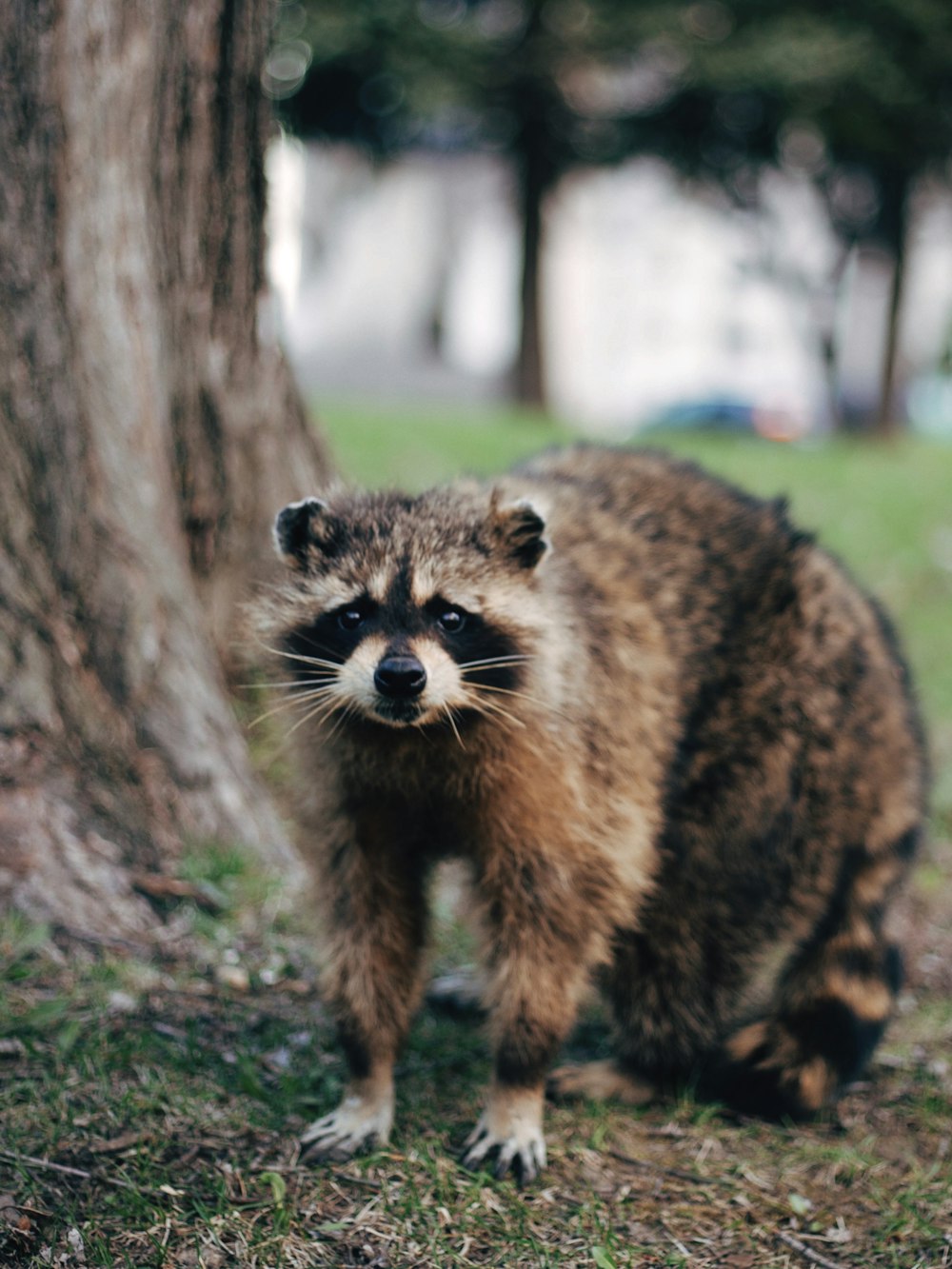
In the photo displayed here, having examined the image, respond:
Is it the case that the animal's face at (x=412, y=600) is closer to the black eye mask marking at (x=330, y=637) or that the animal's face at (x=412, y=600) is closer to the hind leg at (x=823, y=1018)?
the black eye mask marking at (x=330, y=637)

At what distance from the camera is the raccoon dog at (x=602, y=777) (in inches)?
108

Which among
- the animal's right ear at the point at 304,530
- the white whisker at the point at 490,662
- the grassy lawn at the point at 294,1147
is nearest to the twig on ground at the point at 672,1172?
the grassy lawn at the point at 294,1147

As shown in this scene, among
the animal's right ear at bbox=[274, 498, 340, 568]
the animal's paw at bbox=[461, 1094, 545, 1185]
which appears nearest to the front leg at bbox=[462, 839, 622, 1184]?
the animal's paw at bbox=[461, 1094, 545, 1185]

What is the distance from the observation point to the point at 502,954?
9.31ft

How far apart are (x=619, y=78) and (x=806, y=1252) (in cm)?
1753

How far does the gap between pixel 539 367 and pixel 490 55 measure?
4.02m

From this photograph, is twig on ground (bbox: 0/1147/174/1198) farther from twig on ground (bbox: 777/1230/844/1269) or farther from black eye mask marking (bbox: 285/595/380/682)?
twig on ground (bbox: 777/1230/844/1269)

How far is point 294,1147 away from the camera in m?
2.62

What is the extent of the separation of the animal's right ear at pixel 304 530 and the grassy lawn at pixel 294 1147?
0.39 meters

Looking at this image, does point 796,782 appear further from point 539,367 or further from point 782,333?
point 782,333

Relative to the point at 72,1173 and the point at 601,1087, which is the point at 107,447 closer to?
the point at 72,1173

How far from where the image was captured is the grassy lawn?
2346 millimetres

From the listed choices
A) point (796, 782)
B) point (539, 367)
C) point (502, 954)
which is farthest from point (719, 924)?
point (539, 367)

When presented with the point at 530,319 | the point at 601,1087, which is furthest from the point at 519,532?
the point at 530,319
